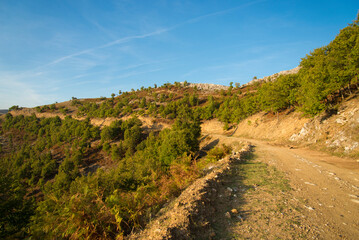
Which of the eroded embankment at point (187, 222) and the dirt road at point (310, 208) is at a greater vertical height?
the eroded embankment at point (187, 222)

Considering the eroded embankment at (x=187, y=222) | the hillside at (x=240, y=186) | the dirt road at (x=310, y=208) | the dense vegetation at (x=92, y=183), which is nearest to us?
the eroded embankment at (x=187, y=222)

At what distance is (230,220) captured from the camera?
4.03 m

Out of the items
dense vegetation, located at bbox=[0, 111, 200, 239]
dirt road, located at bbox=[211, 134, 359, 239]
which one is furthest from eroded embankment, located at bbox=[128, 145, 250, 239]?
dense vegetation, located at bbox=[0, 111, 200, 239]

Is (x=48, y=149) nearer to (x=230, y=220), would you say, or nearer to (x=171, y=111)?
(x=171, y=111)

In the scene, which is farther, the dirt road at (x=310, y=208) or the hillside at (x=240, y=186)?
the hillside at (x=240, y=186)

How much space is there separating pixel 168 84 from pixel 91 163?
12342 cm

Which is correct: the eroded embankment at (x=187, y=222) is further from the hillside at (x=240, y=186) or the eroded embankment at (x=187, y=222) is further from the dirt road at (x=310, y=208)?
the dirt road at (x=310, y=208)

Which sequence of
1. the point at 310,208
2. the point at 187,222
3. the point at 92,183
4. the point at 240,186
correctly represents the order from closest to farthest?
the point at 187,222
the point at 310,208
the point at 240,186
the point at 92,183

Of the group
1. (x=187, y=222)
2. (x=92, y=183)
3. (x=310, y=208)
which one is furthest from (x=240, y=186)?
(x=92, y=183)

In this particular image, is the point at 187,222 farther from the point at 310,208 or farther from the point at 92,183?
the point at 92,183

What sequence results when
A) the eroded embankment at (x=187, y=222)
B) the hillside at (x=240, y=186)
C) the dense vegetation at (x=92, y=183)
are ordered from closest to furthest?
1. the eroded embankment at (x=187, y=222)
2. the hillside at (x=240, y=186)
3. the dense vegetation at (x=92, y=183)

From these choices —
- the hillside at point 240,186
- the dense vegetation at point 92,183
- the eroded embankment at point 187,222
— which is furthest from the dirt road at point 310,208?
the dense vegetation at point 92,183

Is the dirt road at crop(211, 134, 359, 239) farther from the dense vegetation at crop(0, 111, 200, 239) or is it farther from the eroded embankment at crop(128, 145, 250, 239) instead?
the dense vegetation at crop(0, 111, 200, 239)

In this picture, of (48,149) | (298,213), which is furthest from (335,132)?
(48,149)
